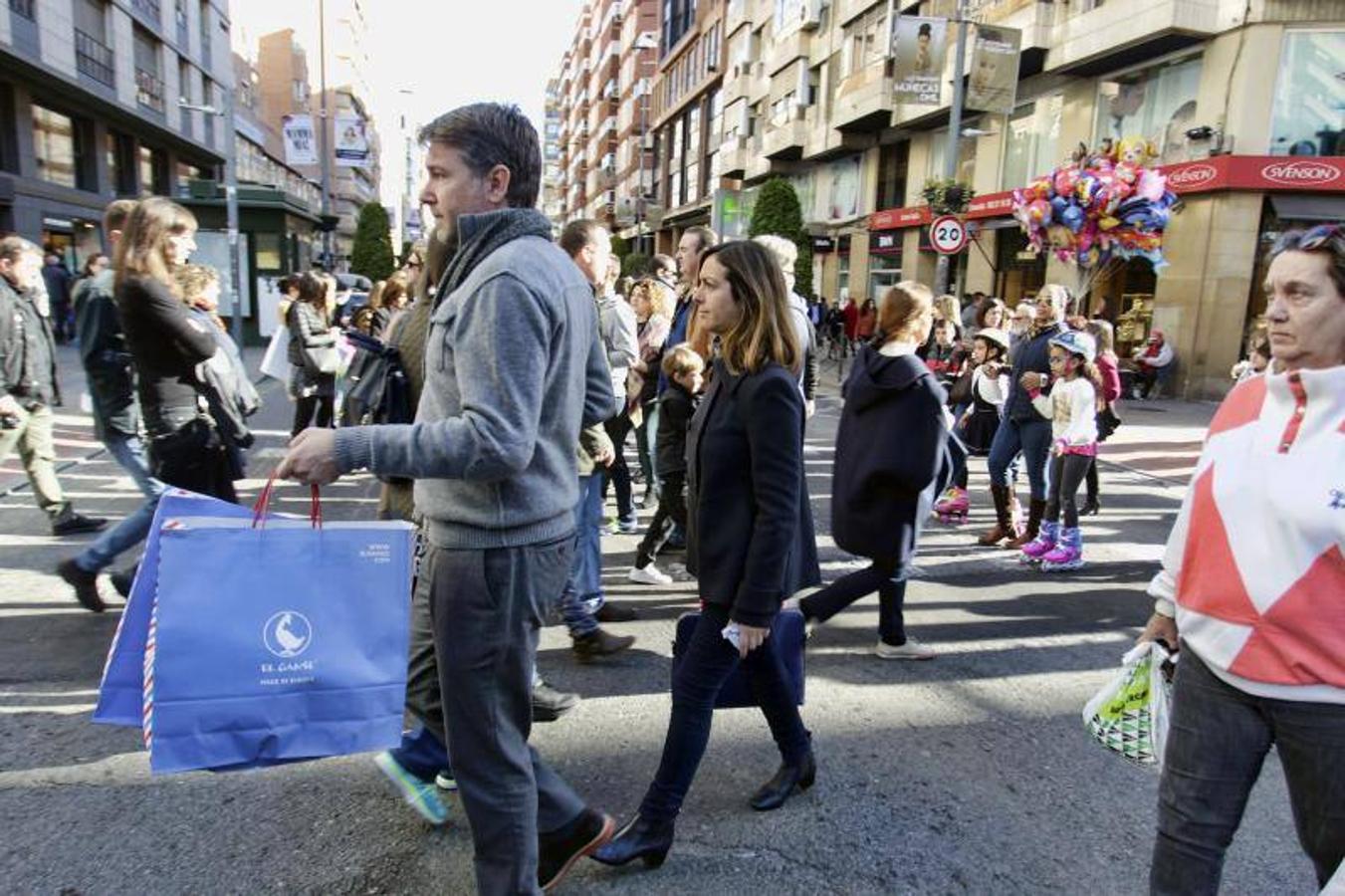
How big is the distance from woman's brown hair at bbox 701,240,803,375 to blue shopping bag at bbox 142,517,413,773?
117cm

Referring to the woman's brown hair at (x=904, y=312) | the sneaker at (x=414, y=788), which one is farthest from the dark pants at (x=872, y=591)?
the sneaker at (x=414, y=788)

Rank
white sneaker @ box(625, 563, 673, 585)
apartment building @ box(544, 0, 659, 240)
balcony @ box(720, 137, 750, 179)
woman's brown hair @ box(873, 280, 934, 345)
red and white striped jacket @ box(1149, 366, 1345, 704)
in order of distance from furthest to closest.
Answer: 1. apartment building @ box(544, 0, 659, 240)
2. balcony @ box(720, 137, 750, 179)
3. white sneaker @ box(625, 563, 673, 585)
4. woman's brown hair @ box(873, 280, 934, 345)
5. red and white striped jacket @ box(1149, 366, 1345, 704)

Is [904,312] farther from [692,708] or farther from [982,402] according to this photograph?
[982,402]

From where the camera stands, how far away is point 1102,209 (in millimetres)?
9344

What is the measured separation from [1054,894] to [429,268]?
Answer: 2.58 m

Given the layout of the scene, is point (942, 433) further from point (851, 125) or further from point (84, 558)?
point (851, 125)

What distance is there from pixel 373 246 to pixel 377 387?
30.4 meters

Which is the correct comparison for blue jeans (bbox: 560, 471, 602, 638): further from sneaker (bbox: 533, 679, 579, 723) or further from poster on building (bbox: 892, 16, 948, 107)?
poster on building (bbox: 892, 16, 948, 107)

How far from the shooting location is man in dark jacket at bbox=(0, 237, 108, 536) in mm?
5609

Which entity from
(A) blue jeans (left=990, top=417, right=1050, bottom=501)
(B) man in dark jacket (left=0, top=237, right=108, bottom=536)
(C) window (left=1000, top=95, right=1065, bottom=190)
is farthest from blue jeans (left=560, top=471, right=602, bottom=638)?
(C) window (left=1000, top=95, right=1065, bottom=190)

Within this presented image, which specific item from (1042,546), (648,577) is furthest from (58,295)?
(1042,546)

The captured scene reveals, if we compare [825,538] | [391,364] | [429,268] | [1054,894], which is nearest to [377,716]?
[391,364]

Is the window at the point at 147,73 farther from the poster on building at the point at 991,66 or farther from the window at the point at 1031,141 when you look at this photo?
the window at the point at 1031,141

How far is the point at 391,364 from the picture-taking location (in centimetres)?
246
